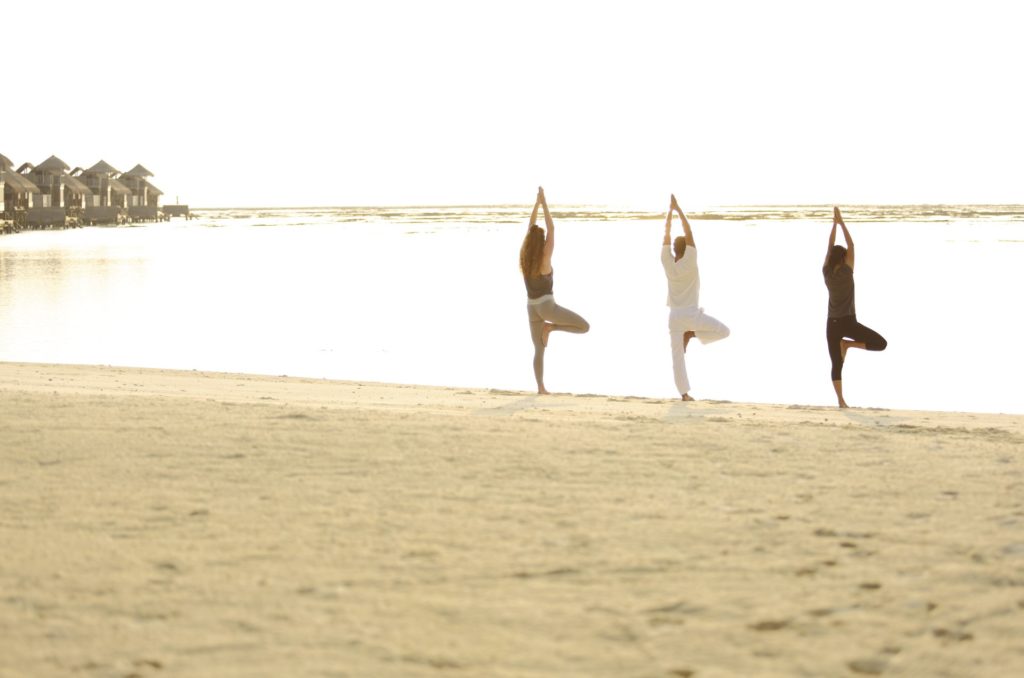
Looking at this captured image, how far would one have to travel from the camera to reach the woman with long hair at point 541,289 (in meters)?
9.78

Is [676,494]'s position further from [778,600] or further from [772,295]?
[772,295]

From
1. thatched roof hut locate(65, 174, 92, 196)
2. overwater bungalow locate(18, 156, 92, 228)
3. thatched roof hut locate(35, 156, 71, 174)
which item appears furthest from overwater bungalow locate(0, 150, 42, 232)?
thatched roof hut locate(65, 174, 92, 196)

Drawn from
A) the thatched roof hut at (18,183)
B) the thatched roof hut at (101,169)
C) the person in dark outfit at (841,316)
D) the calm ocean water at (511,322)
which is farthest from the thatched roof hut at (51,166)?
the person in dark outfit at (841,316)

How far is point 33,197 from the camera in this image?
77938 mm

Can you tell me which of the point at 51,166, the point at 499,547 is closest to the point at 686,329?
the point at 499,547

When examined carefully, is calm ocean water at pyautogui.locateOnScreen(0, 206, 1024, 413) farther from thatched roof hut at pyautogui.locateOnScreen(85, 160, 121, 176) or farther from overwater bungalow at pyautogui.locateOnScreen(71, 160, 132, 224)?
thatched roof hut at pyautogui.locateOnScreen(85, 160, 121, 176)

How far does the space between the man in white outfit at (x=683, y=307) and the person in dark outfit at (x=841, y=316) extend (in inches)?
36.2

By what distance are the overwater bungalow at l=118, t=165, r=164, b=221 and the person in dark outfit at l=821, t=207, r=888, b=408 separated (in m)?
95.9

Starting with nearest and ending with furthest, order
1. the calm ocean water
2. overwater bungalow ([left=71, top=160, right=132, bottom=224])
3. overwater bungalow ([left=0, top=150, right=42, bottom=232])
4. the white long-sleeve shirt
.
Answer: the white long-sleeve shirt → the calm ocean water → overwater bungalow ([left=0, top=150, right=42, bottom=232]) → overwater bungalow ([left=71, top=160, right=132, bottom=224])

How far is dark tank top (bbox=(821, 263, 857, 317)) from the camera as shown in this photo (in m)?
9.52

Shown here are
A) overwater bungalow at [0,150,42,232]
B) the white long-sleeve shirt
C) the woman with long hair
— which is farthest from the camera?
overwater bungalow at [0,150,42,232]

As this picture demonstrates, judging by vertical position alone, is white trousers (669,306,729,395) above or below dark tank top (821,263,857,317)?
below

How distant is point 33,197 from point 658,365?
7335 centimetres

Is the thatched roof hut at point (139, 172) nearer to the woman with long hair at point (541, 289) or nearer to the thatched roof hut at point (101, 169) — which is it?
the thatched roof hut at point (101, 169)
